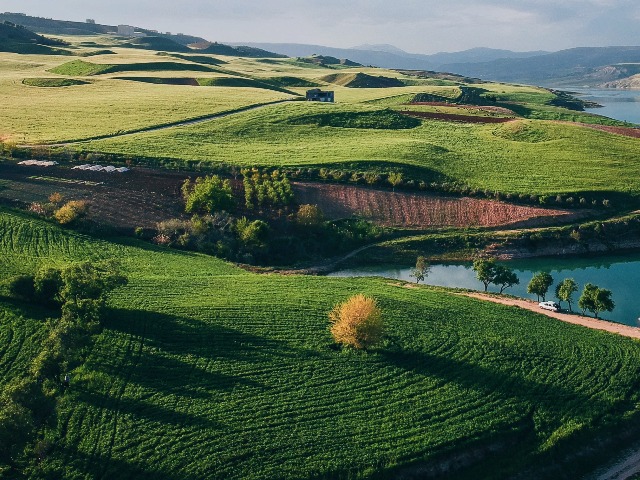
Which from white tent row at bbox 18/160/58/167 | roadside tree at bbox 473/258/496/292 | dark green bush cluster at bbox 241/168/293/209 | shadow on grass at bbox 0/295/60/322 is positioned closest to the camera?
shadow on grass at bbox 0/295/60/322

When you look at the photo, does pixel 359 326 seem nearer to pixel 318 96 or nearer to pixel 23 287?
pixel 23 287

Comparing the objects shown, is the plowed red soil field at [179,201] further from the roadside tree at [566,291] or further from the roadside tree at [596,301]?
the roadside tree at [596,301]

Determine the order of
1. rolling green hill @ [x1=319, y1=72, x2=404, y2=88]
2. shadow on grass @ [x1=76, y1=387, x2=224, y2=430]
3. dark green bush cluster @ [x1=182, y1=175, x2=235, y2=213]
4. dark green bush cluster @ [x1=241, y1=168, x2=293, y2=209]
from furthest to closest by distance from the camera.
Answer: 1. rolling green hill @ [x1=319, y1=72, x2=404, y2=88]
2. dark green bush cluster @ [x1=241, y1=168, x2=293, y2=209]
3. dark green bush cluster @ [x1=182, y1=175, x2=235, y2=213]
4. shadow on grass @ [x1=76, y1=387, x2=224, y2=430]

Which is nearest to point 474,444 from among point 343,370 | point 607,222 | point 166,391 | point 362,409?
point 362,409

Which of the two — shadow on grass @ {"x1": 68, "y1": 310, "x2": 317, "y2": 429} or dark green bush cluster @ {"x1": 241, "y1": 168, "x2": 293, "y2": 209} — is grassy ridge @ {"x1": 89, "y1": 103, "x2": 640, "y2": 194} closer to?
dark green bush cluster @ {"x1": 241, "y1": 168, "x2": 293, "y2": 209}

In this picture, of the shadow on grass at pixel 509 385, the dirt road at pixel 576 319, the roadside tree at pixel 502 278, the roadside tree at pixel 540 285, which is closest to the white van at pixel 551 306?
the dirt road at pixel 576 319

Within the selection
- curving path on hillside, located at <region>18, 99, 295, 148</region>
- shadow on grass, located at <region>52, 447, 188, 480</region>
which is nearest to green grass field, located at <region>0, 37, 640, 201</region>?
curving path on hillside, located at <region>18, 99, 295, 148</region>
